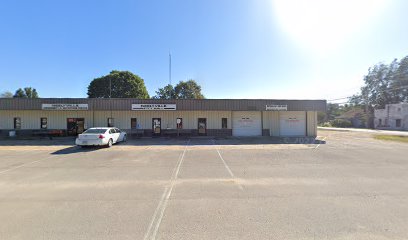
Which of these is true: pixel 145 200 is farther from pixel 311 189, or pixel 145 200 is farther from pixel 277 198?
pixel 311 189

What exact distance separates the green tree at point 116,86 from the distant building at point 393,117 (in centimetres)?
5343

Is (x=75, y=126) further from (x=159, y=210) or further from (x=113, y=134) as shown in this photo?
(x=159, y=210)

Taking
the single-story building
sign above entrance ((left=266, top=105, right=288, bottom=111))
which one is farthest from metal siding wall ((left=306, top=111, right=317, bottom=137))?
sign above entrance ((left=266, top=105, right=288, bottom=111))

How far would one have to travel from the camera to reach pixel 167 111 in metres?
24.6

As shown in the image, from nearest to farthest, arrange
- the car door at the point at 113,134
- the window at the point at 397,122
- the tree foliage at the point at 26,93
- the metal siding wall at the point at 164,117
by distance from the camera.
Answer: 1. the car door at the point at 113,134
2. the metal siding wall at the point at 164,117
3. the window at the point at 397,122
4. the tree foliage at the point at 26,93

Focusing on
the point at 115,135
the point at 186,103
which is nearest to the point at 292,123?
the point at 186,103

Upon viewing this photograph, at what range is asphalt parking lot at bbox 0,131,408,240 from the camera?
4000mm

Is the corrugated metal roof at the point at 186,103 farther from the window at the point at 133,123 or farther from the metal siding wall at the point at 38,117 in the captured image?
the window at the point at 133,123

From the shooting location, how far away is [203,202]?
5.41m

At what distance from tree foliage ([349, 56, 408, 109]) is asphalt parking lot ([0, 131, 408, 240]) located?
227 ft

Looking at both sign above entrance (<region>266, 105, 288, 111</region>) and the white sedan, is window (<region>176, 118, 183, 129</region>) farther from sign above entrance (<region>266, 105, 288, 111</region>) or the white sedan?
sign above entrance (<region>266, 105, 288, 111</region>)

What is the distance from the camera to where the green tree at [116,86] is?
49.8 meters

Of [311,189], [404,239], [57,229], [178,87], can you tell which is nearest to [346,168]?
[311,189]

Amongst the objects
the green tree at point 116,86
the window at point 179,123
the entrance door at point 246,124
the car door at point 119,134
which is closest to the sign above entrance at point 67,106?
the car door at point 119,134
